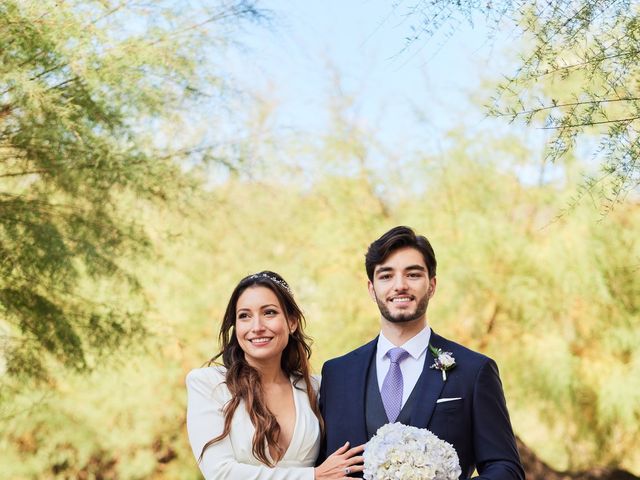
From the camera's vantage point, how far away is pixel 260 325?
2.94 metres

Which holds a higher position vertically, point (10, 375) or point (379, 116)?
point (379, 116)

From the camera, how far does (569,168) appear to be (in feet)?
30.4

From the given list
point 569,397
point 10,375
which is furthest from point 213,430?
point 569,397

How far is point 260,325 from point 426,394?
0.61 m

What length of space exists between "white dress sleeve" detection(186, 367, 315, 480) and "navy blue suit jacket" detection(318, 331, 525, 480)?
21cm

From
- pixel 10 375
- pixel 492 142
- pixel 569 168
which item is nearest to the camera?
A: pixel 10 375

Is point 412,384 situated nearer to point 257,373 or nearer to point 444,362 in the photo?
point 444,362

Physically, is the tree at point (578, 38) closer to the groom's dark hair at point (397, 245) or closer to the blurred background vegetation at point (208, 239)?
the blurred background vegetation at point (208, 239)

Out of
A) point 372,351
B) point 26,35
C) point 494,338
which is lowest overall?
point 494,338

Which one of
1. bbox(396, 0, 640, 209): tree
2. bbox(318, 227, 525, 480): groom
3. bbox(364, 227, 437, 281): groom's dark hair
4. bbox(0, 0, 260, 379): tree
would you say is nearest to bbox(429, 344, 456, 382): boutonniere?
bbox(318, 227, 525, 480): groom

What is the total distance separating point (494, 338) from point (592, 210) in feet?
5.86

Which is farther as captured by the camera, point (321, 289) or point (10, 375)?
point (321, 289)

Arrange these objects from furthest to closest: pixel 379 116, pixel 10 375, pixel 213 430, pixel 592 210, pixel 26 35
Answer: pixel 379 116 → pixel 592 210 → pixel 10 375 → pixel 26 35 → pixel 213 430

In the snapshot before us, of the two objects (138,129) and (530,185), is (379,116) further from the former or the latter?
(138,129)
